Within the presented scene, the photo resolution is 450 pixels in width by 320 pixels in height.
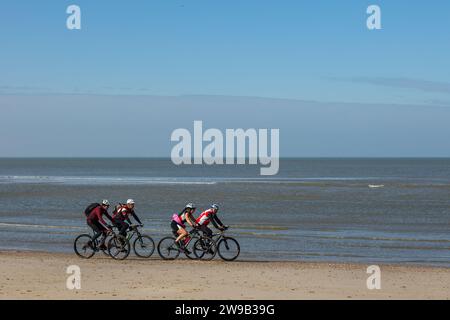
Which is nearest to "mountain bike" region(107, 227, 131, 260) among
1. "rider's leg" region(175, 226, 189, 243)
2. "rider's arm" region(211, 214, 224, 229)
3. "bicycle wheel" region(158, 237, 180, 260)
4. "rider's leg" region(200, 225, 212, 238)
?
"bicycle wheel" region(158, 237, 180, 260)

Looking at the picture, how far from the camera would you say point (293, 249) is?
26984 mm

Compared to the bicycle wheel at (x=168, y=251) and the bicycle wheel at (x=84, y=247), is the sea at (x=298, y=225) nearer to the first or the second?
the bicycle wheel at (x=84, y=247)

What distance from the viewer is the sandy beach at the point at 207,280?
54.1 feet

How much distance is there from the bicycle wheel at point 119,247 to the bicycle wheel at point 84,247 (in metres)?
0.60

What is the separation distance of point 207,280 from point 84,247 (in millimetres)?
6004

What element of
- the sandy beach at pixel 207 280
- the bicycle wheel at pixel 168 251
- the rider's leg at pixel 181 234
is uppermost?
the rider's leg at pixel 181 234

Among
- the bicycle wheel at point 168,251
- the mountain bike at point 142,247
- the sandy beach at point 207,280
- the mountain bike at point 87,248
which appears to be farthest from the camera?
the mountain bike at point 142,247

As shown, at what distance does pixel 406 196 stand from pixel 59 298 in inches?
2127

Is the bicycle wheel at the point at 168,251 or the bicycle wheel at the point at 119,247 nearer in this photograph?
the bicycle wheel at the point at 119,247

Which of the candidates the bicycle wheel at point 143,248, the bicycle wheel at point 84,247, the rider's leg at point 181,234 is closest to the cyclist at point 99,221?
the bicycle wheel at point 84,247

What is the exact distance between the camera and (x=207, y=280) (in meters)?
18.7

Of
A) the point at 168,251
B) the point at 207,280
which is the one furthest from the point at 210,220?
the point at 207,280
